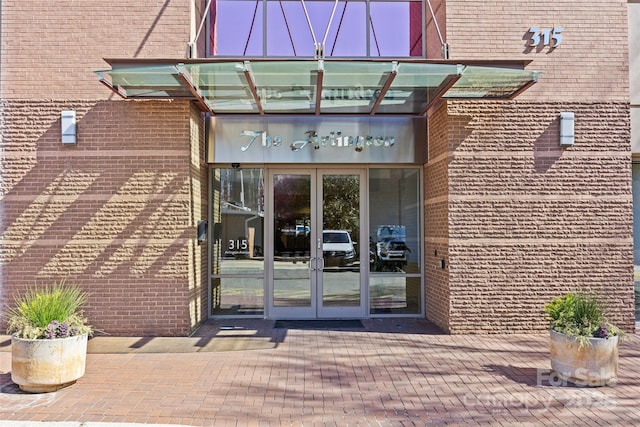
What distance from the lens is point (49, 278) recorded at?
8.13m

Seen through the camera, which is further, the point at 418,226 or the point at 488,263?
the point at 418,226

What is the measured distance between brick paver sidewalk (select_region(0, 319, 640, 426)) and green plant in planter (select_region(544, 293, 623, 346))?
592mm

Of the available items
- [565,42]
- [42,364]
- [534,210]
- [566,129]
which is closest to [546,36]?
[565,42]

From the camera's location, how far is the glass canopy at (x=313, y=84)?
269 inches

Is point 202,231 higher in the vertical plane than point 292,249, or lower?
higher

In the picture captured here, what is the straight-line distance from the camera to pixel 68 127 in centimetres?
808

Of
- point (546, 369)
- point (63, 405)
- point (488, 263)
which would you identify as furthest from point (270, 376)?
point (488, 263)

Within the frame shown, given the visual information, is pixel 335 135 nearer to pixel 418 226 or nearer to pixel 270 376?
pixel 418 226

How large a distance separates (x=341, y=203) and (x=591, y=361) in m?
5.12

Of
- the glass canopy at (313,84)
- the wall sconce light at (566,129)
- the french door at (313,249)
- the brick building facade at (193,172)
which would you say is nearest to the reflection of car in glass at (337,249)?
the french door at (313,249)

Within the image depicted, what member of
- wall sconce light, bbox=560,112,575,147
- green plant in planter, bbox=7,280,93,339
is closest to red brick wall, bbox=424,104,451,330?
wall sconce light, bbox=560,112,575,147

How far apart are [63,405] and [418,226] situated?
659 cm

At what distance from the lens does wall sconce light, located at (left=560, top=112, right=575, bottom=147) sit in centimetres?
834

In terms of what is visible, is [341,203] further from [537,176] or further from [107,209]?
[107,209]
